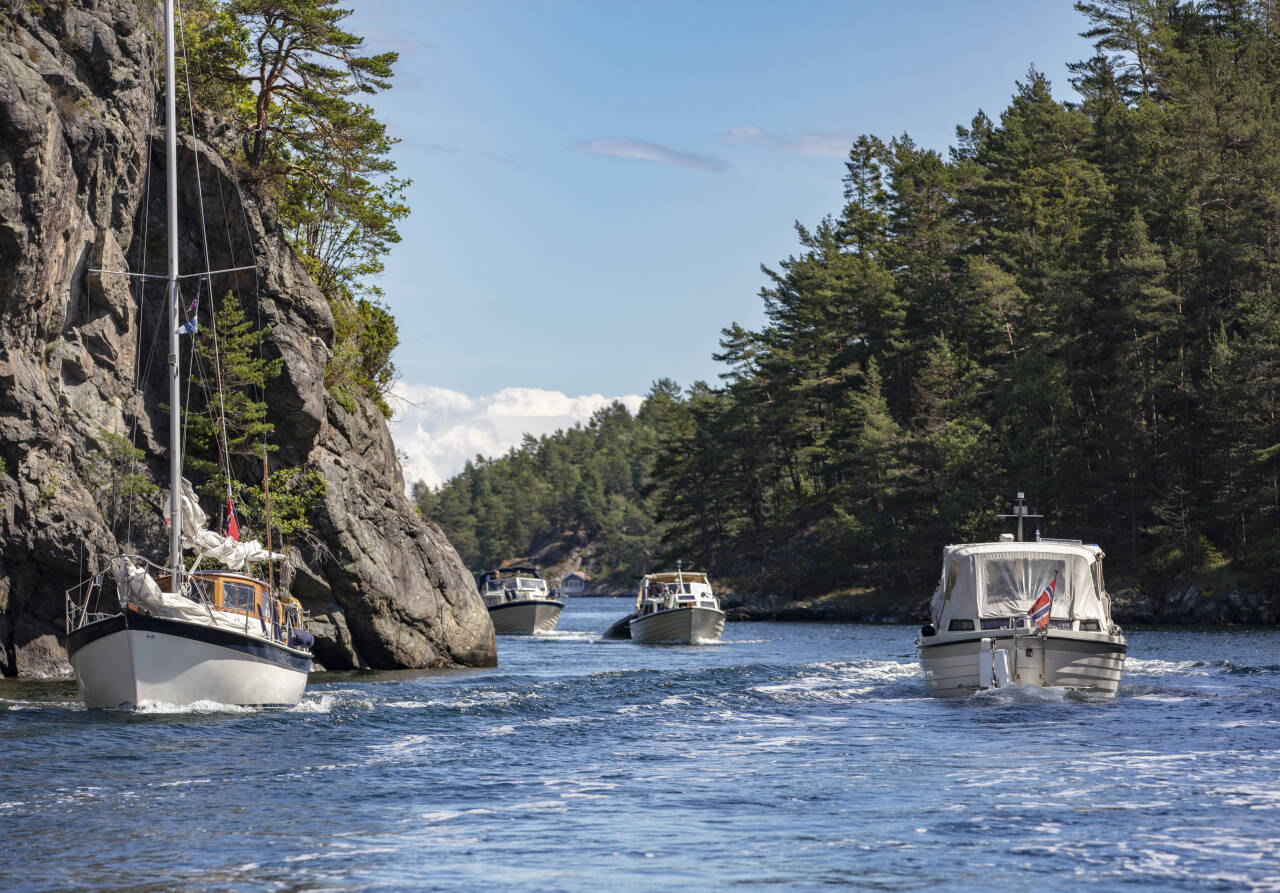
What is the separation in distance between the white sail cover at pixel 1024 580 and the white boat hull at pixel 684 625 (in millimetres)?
31935

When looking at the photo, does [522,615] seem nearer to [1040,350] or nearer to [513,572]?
[513,572]

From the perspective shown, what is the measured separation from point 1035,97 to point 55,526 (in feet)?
299

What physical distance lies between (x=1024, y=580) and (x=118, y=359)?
24.6 m

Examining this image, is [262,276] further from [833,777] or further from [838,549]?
[838,549]

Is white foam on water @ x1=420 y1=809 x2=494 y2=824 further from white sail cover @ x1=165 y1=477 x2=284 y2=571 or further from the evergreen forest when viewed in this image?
the evergreen forest

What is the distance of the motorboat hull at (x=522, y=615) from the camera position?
2970 inches

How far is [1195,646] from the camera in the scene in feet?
159

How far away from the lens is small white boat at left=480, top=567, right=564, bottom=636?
248ft

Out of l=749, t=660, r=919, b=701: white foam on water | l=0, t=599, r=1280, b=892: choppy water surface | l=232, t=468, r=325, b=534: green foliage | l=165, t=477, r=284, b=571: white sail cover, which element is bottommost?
l=749, t=660, r=919, b=701: white foam on water

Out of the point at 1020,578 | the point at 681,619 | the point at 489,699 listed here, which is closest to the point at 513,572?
the point at 681,619

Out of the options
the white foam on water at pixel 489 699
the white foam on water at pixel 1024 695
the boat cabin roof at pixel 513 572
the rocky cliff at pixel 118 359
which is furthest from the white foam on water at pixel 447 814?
the boat cabin roof at pixel 513 572

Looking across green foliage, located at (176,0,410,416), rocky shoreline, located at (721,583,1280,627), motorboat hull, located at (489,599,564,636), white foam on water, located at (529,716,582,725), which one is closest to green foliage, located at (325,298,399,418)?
green foliage, located at (176,0,410,416)

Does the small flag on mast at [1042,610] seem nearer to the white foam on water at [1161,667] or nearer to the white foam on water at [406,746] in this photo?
the white foam on water at [1161,667]

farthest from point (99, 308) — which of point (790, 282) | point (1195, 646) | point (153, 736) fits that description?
point (790, 282)
